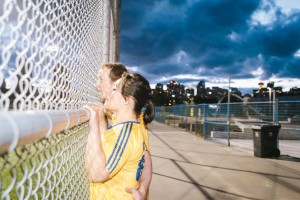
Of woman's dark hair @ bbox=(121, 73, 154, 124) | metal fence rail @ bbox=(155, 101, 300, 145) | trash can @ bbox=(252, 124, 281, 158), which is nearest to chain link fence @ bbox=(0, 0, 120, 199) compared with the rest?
woman's dark hair @ bbox=(121, 73, 154, 124)

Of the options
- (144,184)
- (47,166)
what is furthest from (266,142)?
(47,166)

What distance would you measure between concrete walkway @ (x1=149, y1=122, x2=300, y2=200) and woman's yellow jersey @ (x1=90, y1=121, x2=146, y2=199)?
3621 mm

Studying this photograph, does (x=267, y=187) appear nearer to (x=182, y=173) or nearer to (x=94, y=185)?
(x=182, y=173)

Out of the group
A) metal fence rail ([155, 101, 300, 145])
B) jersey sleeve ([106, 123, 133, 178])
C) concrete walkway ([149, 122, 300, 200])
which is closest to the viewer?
jersey sleeve ([106, 123, 133, 178])

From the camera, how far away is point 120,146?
179 centimetres

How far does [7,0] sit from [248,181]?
6.68 metres

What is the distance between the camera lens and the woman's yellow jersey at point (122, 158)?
180 cm

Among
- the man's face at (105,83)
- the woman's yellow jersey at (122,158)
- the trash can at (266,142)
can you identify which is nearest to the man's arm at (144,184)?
the woman's yellow jersey at (122,158)

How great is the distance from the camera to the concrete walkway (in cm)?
556

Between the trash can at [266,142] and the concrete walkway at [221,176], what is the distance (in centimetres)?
41

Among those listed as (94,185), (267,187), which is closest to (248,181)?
(267,187)

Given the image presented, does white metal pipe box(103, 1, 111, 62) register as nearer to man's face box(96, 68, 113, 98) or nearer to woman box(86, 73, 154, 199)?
man's face box(96, 68, 113, 98)

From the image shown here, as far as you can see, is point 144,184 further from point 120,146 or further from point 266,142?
point 266,142

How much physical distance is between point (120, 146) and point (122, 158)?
79mm
